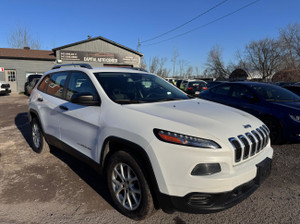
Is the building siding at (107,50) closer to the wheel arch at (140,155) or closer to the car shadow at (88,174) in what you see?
the car shadow at (88,174)

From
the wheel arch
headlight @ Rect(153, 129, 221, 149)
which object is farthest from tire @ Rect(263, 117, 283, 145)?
the wheel arch

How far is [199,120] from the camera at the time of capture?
226 cm

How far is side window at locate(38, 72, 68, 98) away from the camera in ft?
12.1

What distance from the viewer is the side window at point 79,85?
3.05 m

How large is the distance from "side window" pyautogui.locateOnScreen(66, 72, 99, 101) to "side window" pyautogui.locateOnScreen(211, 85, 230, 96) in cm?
458

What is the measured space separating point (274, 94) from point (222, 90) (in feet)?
4.90

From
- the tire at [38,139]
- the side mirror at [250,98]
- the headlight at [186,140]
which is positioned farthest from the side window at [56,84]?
the side mirror at [250,98]

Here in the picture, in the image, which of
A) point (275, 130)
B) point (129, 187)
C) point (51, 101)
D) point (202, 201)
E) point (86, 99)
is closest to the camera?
point (202, 201)

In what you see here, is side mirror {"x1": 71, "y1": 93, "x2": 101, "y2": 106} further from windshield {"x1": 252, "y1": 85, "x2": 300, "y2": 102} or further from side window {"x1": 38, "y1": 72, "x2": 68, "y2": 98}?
windshield {"x1": 252, "y1": 85, "x2": 300, "y2": 102}

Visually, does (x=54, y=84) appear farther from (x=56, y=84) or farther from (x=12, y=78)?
(x=12, y=78)

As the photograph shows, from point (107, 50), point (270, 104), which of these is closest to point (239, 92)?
point (270, 104)

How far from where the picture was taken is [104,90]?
9.29 ft

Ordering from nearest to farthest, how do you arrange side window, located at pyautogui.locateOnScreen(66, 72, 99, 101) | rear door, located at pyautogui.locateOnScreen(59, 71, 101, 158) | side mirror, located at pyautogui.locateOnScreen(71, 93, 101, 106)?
1. side mirror, located at pyautogui.locateOnScreen(71, 93, 101, 106)
2. rear door, located at pyautogui.locateOnScreen(59, 71, 101, 158)
3. side window, located at pyautogui.locateOnScreen(66, 72, 99, 101)

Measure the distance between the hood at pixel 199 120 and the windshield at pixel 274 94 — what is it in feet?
10.7
